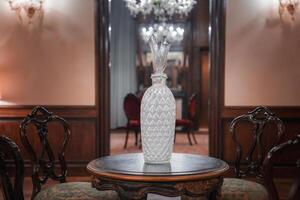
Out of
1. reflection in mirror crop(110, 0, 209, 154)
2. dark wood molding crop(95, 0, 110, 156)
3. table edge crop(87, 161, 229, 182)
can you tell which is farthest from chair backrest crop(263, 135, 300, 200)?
reflection in mirror crop(110, 0, 209, 154)

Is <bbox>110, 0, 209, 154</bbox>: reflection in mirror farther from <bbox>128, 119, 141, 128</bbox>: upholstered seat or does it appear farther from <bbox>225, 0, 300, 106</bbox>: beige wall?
<bbox>225, 0, 300, 106</bbox>: beige wall

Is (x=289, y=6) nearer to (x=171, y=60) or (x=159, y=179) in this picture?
(x=159, y=179)

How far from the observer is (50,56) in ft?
14.9

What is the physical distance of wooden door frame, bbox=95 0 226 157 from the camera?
4.46 m

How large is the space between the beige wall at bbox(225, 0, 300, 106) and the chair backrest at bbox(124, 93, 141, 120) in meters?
2.26

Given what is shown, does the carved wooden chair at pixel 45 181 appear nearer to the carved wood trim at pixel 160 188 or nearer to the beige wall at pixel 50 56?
the carved wood trim at pixel 160 188

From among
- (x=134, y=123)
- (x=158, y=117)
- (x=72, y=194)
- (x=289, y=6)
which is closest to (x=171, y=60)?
(x=134, y=123)

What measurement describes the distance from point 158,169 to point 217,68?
2726mm

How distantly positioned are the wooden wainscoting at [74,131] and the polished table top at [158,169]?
90.2 inches

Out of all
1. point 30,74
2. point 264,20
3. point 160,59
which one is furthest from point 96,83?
point 160,59

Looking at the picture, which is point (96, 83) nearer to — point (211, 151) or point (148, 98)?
point (211, 151)

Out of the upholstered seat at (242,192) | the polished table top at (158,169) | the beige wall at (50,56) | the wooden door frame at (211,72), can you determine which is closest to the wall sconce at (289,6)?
the wooden door frame at (211,72)

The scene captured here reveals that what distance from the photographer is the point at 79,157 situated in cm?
453

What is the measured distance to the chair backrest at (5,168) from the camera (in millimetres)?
1630
